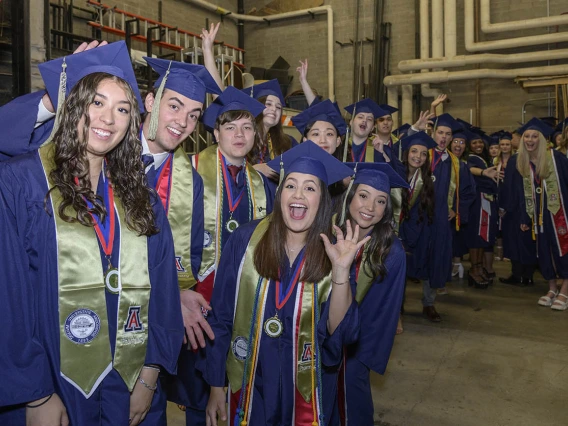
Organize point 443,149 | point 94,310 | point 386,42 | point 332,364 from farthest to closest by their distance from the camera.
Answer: point 386,42 → point 443,149 → point 332,364 → point 94,310

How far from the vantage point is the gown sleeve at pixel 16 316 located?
1367mm

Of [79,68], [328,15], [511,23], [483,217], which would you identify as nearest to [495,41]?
[511,23]

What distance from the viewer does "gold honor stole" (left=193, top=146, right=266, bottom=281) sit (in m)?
2.64

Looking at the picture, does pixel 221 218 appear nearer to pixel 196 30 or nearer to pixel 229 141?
pixel 229 141

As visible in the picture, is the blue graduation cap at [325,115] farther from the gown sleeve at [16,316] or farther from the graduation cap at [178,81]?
the gown sleeve at [16,316]

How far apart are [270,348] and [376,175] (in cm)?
119

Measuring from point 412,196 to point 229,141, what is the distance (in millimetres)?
2610

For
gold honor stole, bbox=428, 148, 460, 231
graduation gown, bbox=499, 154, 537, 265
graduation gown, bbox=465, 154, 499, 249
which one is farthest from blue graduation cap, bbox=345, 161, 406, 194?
graduation gown, bbox=465, 154, 499, 249

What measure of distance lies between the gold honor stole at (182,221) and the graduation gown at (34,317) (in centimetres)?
62

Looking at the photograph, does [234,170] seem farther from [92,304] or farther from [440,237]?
[440,237]

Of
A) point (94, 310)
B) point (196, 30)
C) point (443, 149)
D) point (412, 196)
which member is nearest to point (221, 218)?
point (94, 310)

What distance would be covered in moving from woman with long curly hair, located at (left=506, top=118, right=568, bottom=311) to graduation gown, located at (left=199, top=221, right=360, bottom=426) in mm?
4152

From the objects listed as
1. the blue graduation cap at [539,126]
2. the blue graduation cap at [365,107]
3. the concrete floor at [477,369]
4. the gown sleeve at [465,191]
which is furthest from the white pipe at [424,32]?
the blue graduation cap at [365,107]

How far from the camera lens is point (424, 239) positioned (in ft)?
16.4
